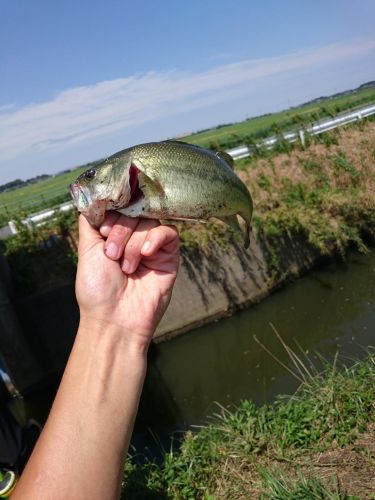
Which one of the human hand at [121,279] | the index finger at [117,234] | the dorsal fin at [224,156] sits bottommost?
the human hand at [121,279]

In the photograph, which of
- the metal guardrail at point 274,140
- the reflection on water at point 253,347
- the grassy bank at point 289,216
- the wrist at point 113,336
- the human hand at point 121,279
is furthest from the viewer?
the metal guardrail at point 274,140

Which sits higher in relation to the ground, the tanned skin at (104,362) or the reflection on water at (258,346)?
the tanned skin at (104,362)

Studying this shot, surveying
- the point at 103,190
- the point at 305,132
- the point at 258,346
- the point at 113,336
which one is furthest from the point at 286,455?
the point at 305,132

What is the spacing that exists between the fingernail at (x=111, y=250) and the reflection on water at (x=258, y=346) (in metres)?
7.12

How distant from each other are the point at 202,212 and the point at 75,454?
1.66 meters

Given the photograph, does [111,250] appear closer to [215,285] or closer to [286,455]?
[286,455]

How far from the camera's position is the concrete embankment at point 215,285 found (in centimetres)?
1352

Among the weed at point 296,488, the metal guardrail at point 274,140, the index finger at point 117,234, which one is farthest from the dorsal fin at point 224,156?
the metal guardrail at point 274,140

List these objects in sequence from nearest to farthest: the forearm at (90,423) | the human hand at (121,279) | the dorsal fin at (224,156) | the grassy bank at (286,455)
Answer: the forearm at (90,423)
the human hand at (121,279)
the dorsal fin at (224,156)
the grassy bank at (286,455)

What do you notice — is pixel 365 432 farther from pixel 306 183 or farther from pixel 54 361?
pixel 306 183

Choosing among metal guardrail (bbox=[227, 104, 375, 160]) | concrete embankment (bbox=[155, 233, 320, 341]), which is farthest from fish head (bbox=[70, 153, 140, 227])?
metal guardrail (bbox=[227, 104, 375, 160])

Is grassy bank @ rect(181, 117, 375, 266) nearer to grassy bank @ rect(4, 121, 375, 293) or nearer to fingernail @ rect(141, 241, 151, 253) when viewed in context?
grassy bank @ rect(4, 121, 375, 293)

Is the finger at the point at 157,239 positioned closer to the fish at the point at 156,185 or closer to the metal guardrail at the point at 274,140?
the fish at the point at 156,185

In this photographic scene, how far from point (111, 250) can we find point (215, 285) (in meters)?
11.0
